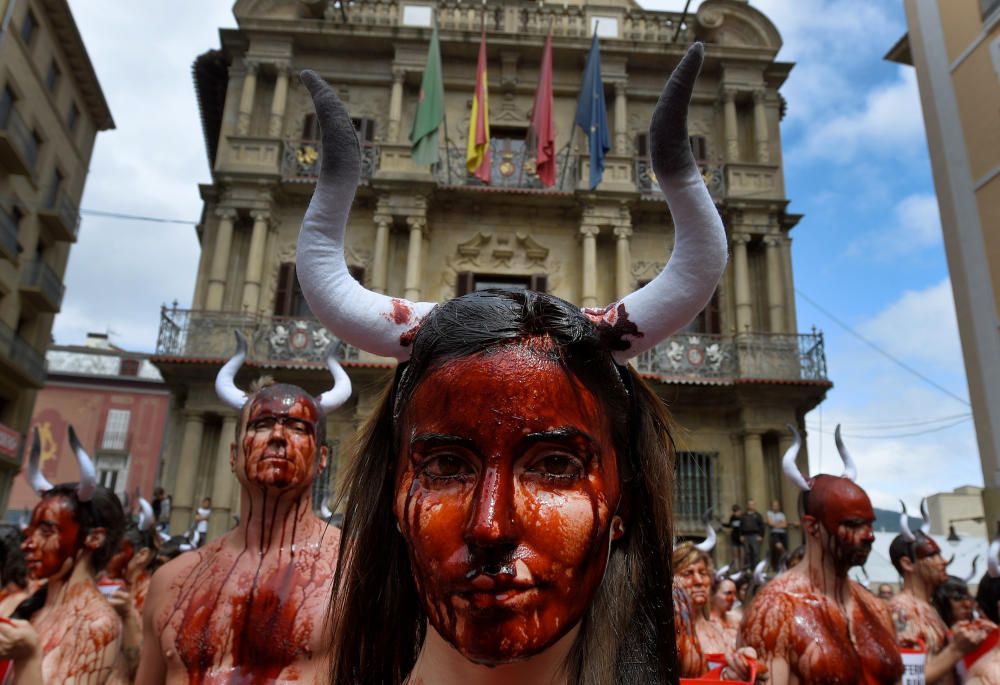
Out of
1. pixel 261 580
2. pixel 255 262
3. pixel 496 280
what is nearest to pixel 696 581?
pixel 261 580

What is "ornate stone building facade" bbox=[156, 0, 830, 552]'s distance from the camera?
15789 mm

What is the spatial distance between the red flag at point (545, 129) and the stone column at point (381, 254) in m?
3.94

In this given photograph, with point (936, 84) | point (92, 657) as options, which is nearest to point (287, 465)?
point (92, 657)

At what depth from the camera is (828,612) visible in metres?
3.73

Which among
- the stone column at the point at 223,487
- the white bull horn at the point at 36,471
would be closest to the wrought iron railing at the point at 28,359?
the stone column at the point at 223,487

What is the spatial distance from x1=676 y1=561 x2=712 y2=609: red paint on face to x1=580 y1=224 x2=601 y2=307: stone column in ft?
36.9

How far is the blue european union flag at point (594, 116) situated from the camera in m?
15.9

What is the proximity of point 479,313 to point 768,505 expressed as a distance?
15587 mm

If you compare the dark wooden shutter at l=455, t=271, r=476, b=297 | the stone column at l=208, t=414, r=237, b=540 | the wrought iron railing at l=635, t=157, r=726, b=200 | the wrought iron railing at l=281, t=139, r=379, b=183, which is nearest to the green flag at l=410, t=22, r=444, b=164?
the wrought iron railing at l=281, t=139, r=379, b=183

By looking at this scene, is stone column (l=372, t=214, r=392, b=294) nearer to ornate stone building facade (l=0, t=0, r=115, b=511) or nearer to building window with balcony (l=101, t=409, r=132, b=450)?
ornate stone building facade (l=0, t=0, r=115, b=511)

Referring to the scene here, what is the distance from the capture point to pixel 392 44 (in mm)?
18578

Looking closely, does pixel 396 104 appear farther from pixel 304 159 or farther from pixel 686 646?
pixel 686 646

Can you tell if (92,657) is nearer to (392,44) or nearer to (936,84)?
(936,84)

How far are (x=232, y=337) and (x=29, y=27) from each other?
1483cm
